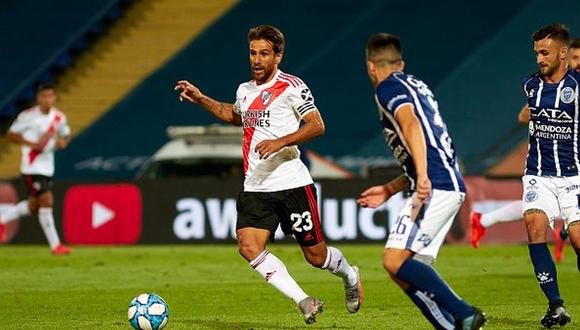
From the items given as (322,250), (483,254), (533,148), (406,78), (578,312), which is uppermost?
(406,78)

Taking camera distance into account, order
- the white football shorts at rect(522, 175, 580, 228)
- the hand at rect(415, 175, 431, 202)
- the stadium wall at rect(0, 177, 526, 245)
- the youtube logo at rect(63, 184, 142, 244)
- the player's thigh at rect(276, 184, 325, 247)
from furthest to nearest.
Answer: the youtube logo at rect(63, 184, 142, 244) → the stadium wall at rect(0, 177, 526, 245) → the white football shorts at rect(522, 175, 580, 228) → the player's thigh at rect(276, 184, 325, 247) → the hand at rect(415, 175, 431, 202)

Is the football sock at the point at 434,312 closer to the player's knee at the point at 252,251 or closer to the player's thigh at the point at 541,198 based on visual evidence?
the player's knee at the point at 252,251

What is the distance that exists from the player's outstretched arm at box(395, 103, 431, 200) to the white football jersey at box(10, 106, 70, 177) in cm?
1120

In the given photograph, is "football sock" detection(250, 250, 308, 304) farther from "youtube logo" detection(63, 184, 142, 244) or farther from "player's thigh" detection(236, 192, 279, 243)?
"youtube logo" detection(63, 184, 142, 244)

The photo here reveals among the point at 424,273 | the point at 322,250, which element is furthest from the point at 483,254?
the point at 424,273

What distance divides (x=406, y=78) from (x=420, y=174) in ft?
2.19

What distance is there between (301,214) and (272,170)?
0.40 metres

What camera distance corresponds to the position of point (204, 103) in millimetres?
9344

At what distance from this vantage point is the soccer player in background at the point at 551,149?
9.13 metres

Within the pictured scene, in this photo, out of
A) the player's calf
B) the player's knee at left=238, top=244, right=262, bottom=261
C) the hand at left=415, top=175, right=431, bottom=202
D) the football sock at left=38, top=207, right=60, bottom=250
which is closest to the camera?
the hand at left=415, top=175, right=431, bottom=202

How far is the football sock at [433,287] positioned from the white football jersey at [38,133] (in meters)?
11.1

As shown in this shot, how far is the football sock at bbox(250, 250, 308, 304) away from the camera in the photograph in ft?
28.5

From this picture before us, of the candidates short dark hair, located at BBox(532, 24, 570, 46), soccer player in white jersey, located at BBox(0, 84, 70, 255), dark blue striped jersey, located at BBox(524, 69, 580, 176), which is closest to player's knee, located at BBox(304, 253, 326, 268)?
dark blue striped jersey, located at BBox(524, 69, 580, 176)

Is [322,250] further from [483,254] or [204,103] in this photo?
[483,254]
